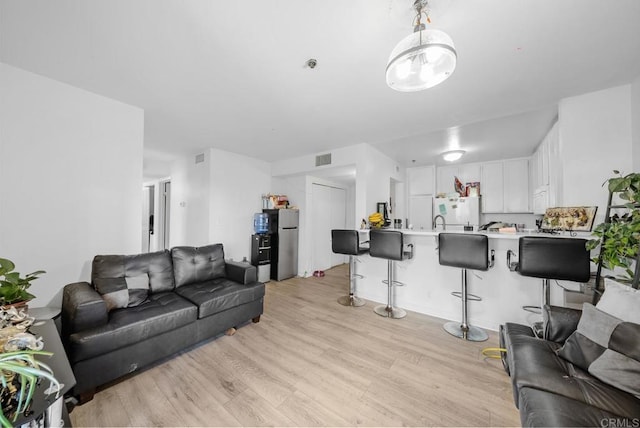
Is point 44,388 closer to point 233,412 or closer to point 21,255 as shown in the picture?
point 233,412

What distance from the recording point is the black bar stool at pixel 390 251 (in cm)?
290

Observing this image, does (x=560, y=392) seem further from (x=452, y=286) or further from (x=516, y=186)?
(x=516, y=186)

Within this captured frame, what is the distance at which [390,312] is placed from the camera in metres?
3.07

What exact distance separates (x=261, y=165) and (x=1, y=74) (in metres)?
3.51

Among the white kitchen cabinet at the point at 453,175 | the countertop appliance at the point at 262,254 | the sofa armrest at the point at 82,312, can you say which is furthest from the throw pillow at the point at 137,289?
the white kitchen cabinet at the point at 453,175

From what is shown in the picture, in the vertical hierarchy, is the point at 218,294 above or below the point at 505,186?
below

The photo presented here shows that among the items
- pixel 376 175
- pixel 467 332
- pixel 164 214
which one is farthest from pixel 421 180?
pixel 164 214

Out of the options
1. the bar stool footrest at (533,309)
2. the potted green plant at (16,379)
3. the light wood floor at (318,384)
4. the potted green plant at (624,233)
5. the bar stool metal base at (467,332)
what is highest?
the potted green plant at (624,233)

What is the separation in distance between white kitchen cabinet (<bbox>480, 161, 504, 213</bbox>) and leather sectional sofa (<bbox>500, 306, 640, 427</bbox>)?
13.8ft

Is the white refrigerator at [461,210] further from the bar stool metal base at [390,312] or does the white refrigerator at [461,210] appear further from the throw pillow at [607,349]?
the throw pillow at [607,349]

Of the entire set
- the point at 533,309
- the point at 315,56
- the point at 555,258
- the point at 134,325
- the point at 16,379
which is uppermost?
the point at 315,56

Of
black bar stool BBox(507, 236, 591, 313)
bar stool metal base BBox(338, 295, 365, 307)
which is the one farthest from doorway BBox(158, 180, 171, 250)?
black bar stool BBox(507, 236, 591, 313)

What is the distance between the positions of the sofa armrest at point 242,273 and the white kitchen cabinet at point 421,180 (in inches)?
182

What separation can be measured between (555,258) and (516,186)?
3748 millimetres
